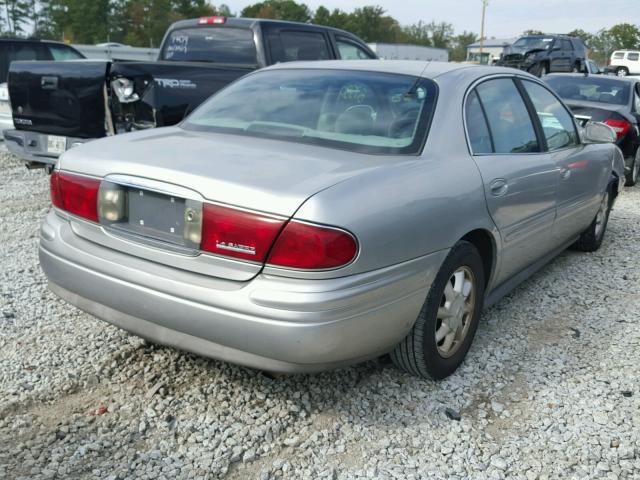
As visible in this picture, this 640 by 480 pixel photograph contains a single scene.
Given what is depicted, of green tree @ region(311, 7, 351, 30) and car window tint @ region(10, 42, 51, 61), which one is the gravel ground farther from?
green tree @ region(311, 7, 351, 30)

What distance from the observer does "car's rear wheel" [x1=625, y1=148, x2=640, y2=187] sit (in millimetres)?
8852

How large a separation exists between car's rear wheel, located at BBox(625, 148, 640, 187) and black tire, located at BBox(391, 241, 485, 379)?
668 cm

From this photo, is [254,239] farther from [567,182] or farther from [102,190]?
[567,182]

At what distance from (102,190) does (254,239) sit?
80cm

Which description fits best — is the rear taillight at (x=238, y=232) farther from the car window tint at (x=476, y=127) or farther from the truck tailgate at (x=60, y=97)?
the truck tailgate at (x=60, y=97)

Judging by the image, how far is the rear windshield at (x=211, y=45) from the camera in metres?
6.95

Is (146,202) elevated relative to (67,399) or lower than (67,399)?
elevated

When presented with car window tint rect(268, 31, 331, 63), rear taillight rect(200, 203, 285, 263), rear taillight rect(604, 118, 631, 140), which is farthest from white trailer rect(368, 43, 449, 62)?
rear taillight rect(200, 203, 285, 263)

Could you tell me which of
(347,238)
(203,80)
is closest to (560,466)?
(347,238)

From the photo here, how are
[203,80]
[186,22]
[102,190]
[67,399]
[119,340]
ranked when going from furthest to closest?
1. [186,22]
2. [203,80]
3. [119,340]
4. [67,399]
5. [102,190]

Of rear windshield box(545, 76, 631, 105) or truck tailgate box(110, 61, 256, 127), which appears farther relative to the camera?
rear windshield box(545, 76, 631, 105)

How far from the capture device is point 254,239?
2346 millimetres

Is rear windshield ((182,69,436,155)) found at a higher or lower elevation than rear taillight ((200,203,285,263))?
higher

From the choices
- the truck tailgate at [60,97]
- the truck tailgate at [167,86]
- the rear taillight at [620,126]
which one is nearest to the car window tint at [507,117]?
the truck tailgate at [167,86]
